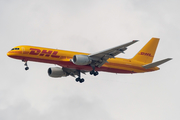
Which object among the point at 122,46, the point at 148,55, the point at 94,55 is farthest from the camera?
the point at 148,55

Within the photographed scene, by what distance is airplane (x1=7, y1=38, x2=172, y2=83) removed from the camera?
5741 cm

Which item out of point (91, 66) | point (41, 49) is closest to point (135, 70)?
point (91, 66)

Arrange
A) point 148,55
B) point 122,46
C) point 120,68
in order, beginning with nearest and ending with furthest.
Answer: point 122,46 → point 120,68 → point 148,55

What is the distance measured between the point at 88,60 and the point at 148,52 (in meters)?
14.8

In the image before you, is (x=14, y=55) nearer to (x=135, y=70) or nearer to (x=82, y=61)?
(x=82, y=61)

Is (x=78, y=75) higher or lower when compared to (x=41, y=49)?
lower

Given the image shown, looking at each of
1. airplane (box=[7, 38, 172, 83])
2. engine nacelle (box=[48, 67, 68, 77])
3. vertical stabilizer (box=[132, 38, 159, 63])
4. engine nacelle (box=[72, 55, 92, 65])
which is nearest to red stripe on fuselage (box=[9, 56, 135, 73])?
airplane (box=[7, 38, 172, 83])

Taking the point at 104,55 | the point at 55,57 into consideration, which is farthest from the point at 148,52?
the point at 55,57

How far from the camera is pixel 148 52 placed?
68562 mm

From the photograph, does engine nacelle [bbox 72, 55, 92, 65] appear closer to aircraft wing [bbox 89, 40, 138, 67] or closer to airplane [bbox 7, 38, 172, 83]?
airplane [bbox 7, 38, 172, 83]

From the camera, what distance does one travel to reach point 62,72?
66312mm

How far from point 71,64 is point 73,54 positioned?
1.72 meters

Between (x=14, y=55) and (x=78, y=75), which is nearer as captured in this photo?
(x=14, y=55)

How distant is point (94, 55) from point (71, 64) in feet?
12.9
